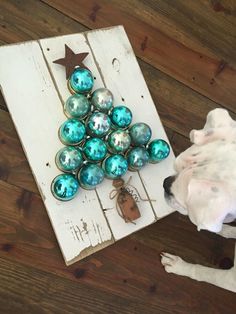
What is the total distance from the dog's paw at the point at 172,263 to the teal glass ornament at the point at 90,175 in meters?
0.30

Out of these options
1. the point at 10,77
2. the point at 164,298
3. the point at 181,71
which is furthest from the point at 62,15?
the point at 164,298

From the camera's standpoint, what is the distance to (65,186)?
1090 millimetres

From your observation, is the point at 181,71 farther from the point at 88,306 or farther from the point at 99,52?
the point at 88,306

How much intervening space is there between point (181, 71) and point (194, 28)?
0.52 ft

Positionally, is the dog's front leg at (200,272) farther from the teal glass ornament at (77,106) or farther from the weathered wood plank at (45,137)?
the teal glass ornament at (77,106)

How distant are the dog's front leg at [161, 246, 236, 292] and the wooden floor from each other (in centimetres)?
3

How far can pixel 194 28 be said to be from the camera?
4.70 feet

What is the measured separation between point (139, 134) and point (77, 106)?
180 mm

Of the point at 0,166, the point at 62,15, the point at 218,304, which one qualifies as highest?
the point at 62,15

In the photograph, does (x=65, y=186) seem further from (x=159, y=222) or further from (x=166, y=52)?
(x=166, y=52)

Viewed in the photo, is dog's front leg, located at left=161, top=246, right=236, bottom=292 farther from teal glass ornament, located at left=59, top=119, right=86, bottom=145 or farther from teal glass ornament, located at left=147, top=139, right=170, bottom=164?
teal glass ornament, located at left=59, top=119, right=86, bottom=145

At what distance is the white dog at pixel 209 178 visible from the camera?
0.87 meters

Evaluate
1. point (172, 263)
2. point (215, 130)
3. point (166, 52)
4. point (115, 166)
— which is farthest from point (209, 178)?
point (166, 52)

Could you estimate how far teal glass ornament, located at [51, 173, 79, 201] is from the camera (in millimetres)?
1091
